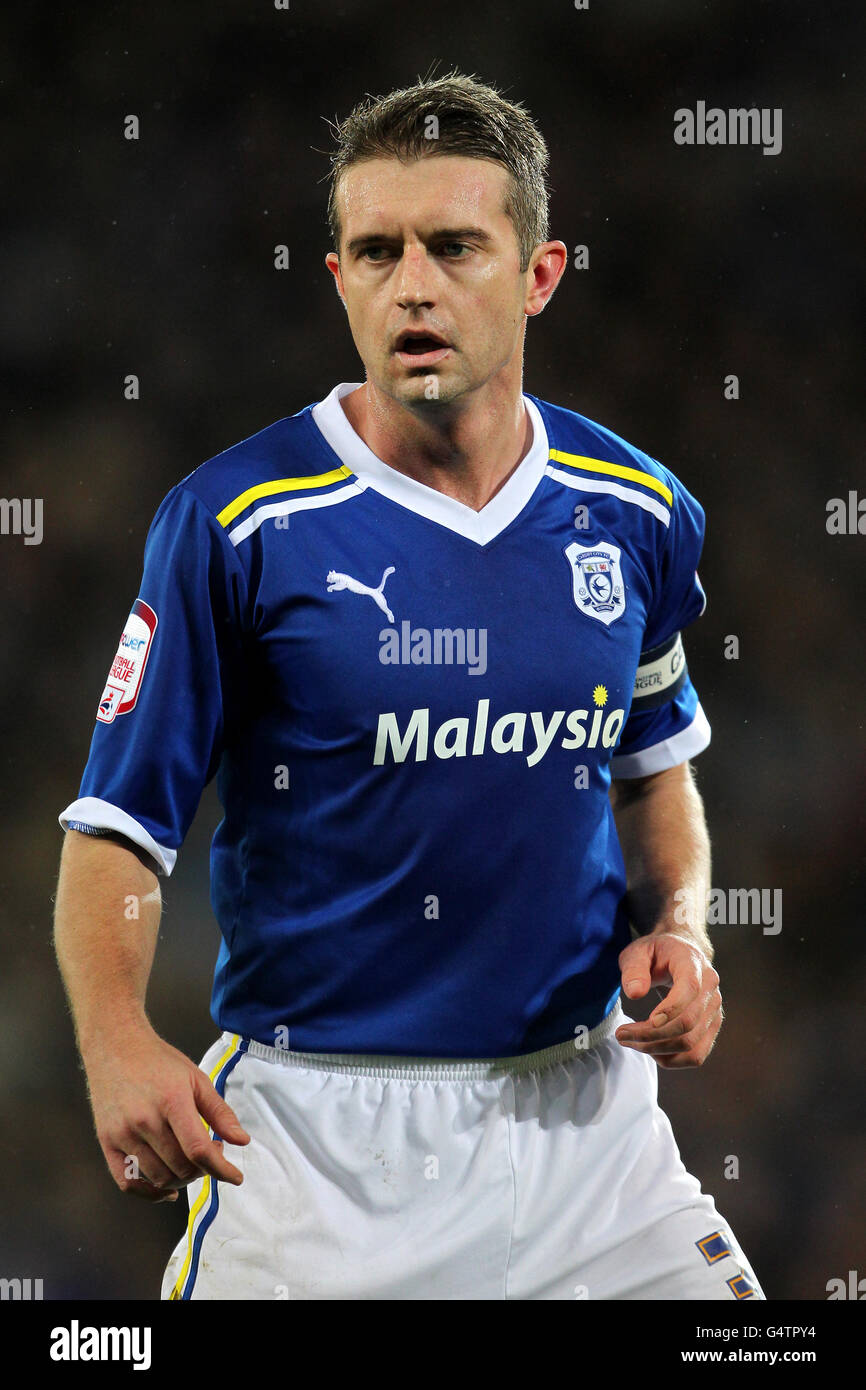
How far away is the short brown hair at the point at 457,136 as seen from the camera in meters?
1.48

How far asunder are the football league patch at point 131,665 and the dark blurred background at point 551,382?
1464 millimetres

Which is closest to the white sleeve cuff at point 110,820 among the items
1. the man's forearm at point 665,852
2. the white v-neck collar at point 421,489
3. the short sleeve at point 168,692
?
the short sleeve at point 168,692

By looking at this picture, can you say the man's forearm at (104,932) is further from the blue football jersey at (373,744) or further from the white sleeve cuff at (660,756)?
the white sleeve cuff at (660,756)

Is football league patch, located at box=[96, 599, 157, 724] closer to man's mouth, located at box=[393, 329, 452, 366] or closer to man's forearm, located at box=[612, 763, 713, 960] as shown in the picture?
man's mouth, located at box=[393, 329, 452, 366]

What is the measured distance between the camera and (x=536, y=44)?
2879 mm

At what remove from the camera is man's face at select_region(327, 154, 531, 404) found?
1.44m

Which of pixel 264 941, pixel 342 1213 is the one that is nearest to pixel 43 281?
pixel 264 941

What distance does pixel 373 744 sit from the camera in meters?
1.42

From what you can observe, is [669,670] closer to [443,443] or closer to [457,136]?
[443,443]

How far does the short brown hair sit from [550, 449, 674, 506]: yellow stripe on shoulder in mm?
199

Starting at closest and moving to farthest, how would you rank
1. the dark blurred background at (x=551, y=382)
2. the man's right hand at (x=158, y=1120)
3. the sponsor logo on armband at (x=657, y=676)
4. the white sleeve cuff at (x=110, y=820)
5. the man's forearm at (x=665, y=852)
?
the man's right hand at (x=158, y=1120)
the white sleeve cuff at (x=110, y=820)
the man's forearm at (x=665, y=852)
the sponsor logo on armband at (x=657, y=676)
the dark blurred background at (x=551, y=382)

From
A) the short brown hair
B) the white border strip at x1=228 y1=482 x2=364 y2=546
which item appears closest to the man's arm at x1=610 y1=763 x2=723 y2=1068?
the white border strip at x1=228 y1=482 x2=364 y2=546
